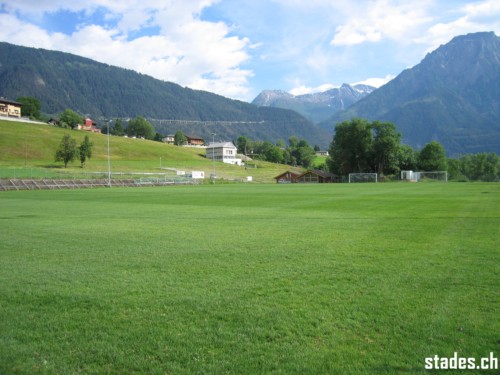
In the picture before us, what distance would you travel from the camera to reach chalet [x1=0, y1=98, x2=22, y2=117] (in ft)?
499

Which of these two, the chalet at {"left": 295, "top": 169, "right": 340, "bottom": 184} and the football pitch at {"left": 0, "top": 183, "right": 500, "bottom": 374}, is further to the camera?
the chalet at {"left": 295, "top": 169, "right": 340, "bottom": 184}

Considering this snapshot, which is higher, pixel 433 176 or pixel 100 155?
pixel 100 155

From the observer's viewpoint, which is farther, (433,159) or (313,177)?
(433,159)

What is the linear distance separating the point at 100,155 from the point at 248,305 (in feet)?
408

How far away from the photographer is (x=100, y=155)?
120312mm

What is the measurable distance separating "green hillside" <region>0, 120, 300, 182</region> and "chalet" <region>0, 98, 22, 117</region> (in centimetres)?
2007

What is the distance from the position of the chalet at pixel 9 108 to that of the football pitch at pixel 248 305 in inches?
6661

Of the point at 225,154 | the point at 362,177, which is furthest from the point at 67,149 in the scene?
the point at 225,154

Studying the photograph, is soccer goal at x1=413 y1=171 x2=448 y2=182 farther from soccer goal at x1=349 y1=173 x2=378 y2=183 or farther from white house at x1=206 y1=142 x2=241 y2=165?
white house at x1=206 y1=142 x2=241 y2=165

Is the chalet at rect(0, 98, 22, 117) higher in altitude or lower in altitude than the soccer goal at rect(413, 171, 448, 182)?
higher

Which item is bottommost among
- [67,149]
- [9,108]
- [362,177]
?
[362,177]

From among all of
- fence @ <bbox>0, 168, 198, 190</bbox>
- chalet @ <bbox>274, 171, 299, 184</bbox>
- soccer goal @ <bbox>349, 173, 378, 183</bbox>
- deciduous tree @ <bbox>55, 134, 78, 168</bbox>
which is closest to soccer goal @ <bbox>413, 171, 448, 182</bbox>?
soccer goal @ <bbox>349, 173, 378, 183</bbox>

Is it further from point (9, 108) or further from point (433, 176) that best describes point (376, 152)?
point (9, 108)

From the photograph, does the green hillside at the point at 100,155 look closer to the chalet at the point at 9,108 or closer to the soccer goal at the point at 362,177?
the chalet at the point at 9,108
